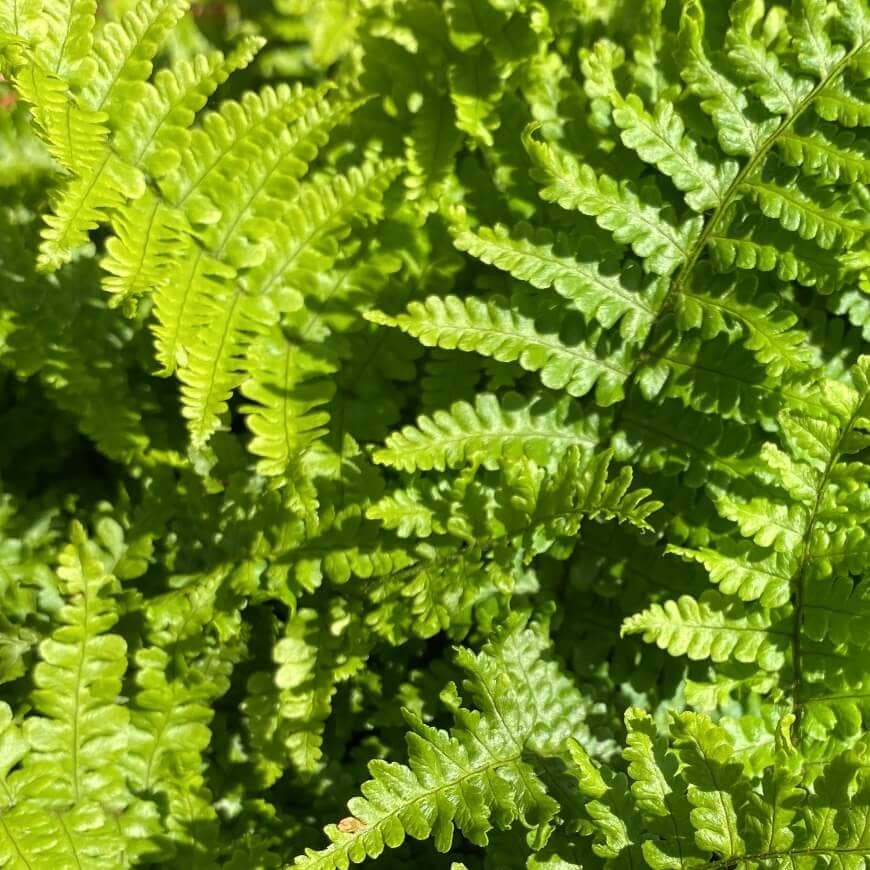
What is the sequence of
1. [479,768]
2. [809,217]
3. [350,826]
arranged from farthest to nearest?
[809,217] < [479,768] < [350,826]

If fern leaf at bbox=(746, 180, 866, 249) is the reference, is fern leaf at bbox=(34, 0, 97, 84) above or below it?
Result: below

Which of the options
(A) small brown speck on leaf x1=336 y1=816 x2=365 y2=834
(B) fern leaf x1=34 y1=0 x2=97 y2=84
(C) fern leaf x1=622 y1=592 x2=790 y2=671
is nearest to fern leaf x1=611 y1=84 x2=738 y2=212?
(C) fern leaf x1=622 y1=592 x2=790 y2=671

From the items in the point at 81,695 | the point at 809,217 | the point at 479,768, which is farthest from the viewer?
the point at 81,695

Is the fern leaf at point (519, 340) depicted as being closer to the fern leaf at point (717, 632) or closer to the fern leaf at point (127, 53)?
the fern leaf at point (717, 632)

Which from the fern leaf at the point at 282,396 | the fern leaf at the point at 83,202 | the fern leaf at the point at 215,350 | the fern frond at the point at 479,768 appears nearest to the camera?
the fern frond at the point at 479,768

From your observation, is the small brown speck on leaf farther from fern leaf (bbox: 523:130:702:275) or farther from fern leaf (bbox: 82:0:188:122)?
fern leaf (bbox: 82:0:188:122)

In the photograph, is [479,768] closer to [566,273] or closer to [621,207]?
[566,273]

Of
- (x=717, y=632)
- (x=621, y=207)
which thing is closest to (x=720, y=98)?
(x=621, y=207)

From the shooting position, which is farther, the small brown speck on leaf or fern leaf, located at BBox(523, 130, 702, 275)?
fern leaf, located at BBox(523, 130, 702, 275)

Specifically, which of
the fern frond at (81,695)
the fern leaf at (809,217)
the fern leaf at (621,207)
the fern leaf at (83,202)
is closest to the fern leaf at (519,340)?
the fern leaf at (621,207)
